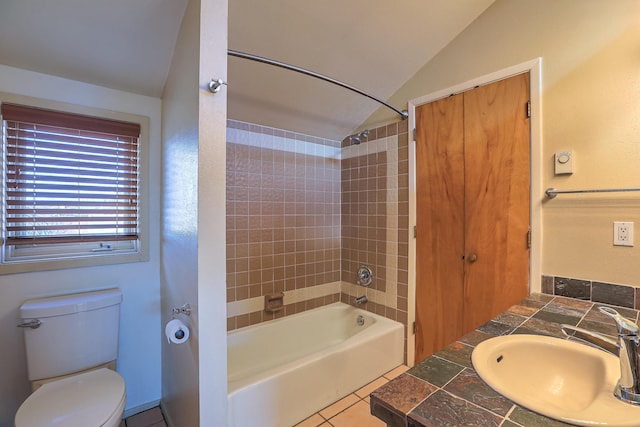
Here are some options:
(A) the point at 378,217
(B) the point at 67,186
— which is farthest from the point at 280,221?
(B) the point at 67,186

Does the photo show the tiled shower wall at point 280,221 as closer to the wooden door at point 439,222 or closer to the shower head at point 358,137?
the shower head at point 358,137

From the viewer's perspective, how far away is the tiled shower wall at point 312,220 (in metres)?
2.19

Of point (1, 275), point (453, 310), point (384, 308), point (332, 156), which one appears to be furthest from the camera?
point (332, 156)

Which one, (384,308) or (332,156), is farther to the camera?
(332,156)

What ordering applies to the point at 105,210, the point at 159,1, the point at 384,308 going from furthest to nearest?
the point at 384,308 → the point at 105,210 → the point at 159,1

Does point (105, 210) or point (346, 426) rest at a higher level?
point (105, 210)

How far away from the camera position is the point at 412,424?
62 centimetres

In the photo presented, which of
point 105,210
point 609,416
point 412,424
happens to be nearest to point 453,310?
point 609,416

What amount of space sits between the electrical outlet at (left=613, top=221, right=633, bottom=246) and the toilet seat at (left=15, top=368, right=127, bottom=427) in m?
2.51

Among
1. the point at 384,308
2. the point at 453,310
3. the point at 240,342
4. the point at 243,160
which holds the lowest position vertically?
the point at 240,342

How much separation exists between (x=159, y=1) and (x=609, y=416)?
7.15ft

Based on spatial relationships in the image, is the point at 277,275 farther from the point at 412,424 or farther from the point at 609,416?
the point at 609,416

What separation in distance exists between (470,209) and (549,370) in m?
1.06

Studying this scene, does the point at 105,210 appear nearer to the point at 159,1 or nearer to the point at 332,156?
the point at 159,1
